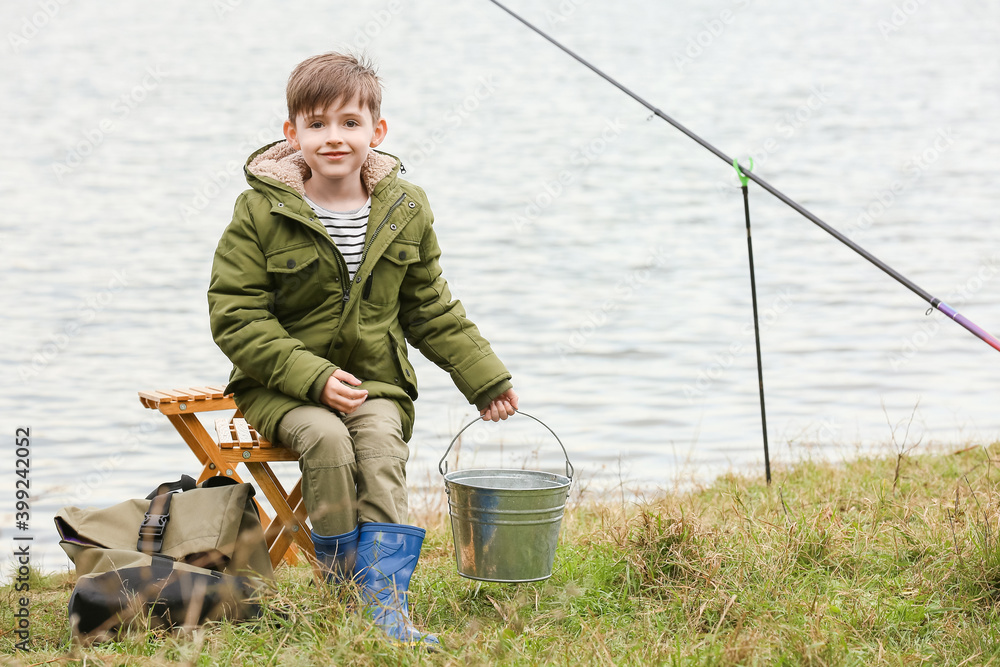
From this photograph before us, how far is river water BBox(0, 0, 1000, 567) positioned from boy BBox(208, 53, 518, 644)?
70.5 inches

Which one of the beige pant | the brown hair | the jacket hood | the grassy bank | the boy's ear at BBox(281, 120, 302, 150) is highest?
the brown hair

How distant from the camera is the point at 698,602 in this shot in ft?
9.75

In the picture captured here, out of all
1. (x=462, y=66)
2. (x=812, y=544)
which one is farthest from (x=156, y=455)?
(x=462, y=66)

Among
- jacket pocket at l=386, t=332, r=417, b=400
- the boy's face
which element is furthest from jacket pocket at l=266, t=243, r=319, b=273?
jacket pocket at l=386, t=332, r=417, b=400

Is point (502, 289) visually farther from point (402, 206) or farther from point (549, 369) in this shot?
point (402, 206)

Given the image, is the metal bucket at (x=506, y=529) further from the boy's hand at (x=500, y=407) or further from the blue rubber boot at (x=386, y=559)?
the boy's hand at (x=500, y=407)

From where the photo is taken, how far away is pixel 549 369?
7.00 meters

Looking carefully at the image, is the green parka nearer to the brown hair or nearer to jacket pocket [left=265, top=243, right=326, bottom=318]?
jacket pocket [left=265, top=243, right=326, bottom=318]

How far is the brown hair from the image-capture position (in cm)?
315

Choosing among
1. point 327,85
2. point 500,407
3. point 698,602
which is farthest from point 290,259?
point 698,602

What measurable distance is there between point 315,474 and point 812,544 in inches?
57.4

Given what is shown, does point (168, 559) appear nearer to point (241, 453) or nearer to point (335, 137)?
point (241, 453)

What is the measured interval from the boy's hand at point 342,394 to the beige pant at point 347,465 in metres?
0.04

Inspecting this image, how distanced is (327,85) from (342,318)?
656 mm
